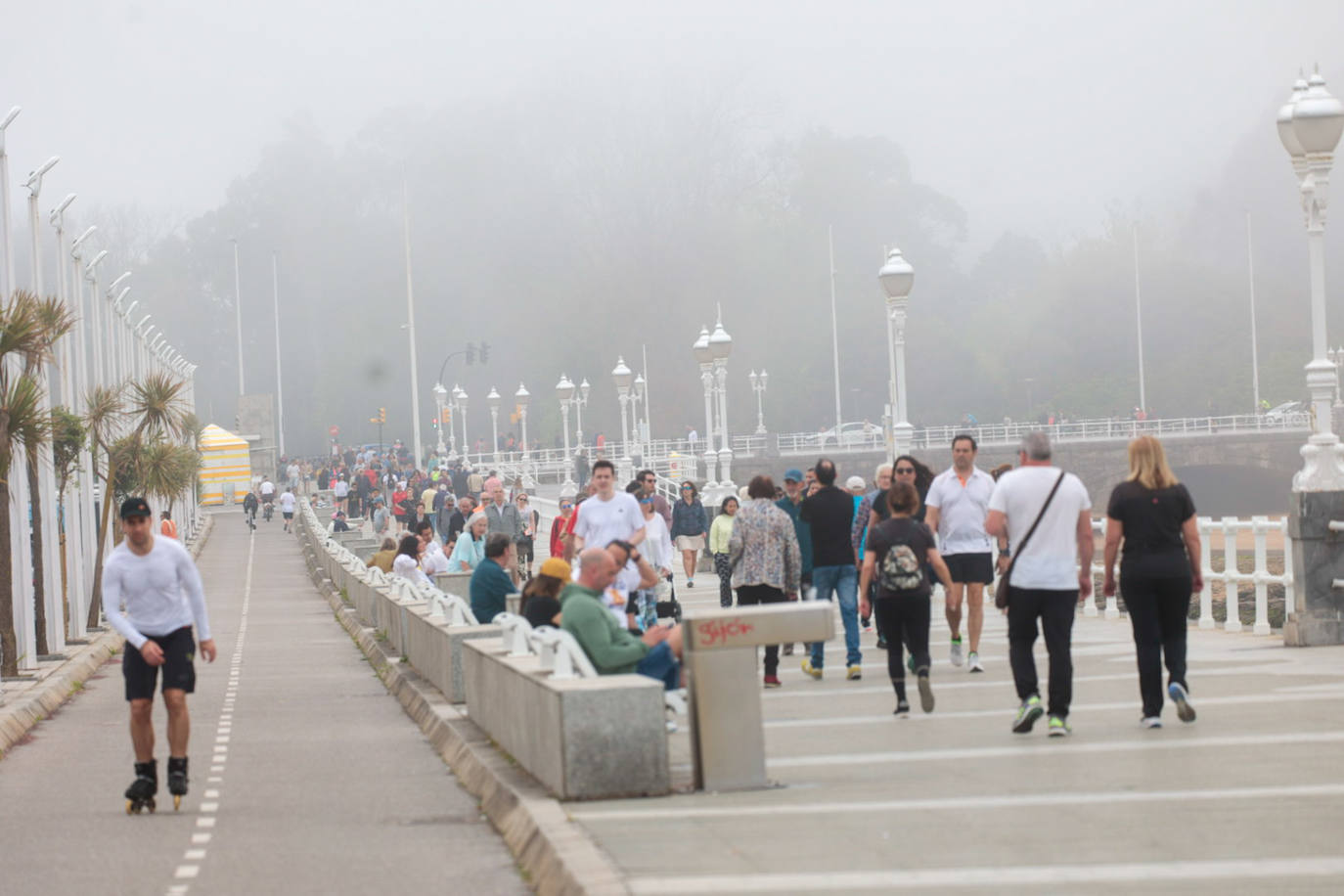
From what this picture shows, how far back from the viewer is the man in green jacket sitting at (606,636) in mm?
9828

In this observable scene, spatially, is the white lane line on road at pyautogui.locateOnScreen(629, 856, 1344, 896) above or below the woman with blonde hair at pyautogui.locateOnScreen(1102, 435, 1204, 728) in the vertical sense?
below

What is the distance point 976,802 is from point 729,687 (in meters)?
1.30

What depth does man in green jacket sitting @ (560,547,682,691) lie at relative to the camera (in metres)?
9.83

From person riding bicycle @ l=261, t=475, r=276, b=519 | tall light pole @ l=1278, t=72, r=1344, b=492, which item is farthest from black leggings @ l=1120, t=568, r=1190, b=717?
person riding bicycle @ l=261, t=475, r=276, b=519

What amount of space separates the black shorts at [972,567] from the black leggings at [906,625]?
2.11 metres

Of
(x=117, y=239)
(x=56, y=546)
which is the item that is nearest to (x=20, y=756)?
(x=56, y=546)

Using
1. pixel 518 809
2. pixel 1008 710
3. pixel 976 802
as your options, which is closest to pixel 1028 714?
pixel 1008 710

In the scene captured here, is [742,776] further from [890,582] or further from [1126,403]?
[1126,403]

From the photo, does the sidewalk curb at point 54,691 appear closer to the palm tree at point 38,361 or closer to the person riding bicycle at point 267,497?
the palm tree at point 38,361

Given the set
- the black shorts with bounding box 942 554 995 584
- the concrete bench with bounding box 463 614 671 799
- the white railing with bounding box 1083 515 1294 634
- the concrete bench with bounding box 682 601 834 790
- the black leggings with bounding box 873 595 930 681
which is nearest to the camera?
the concrete bench with bounding box 463 614 671 799

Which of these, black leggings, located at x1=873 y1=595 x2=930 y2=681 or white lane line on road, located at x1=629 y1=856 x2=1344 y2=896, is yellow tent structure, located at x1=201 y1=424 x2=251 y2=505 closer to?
black leggings, located at x1=873 y1=595 x2=930 y2=681

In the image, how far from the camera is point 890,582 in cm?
1188

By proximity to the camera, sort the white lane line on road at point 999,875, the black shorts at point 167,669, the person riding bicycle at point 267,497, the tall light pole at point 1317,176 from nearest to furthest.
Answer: the white lane line on road at point 999,875, the black shorts at point 167,669, the tall light pole at point 1317,176, the person riding bicycle at point 267,497

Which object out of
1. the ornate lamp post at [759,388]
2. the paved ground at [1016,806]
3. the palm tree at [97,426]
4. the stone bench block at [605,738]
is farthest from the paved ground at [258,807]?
the ornate lamp post at [759,388]
